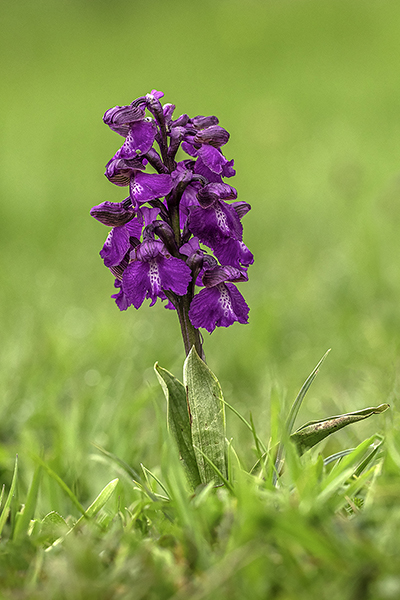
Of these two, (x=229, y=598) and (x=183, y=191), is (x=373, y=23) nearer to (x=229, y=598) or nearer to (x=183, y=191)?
(x=183, y=191)

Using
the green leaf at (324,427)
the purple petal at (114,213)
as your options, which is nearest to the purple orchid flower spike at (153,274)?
the purple petal at (114,213)

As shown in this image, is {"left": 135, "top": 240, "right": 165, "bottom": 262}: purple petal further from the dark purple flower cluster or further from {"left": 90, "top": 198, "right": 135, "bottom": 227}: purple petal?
{"left": 90, "top": 198, "right": 135, "bottom": 227}: purple petal

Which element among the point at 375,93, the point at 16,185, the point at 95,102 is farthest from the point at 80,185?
the point at 375,93

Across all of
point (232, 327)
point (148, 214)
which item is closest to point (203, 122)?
point (148, 214)

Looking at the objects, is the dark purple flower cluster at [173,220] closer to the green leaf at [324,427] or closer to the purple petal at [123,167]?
the purple petal at [123,167]

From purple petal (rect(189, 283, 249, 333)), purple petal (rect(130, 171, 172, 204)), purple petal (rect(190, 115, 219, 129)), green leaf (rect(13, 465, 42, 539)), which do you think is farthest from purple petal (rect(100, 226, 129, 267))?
green leaf (rect(13, 465, 42, 539))
